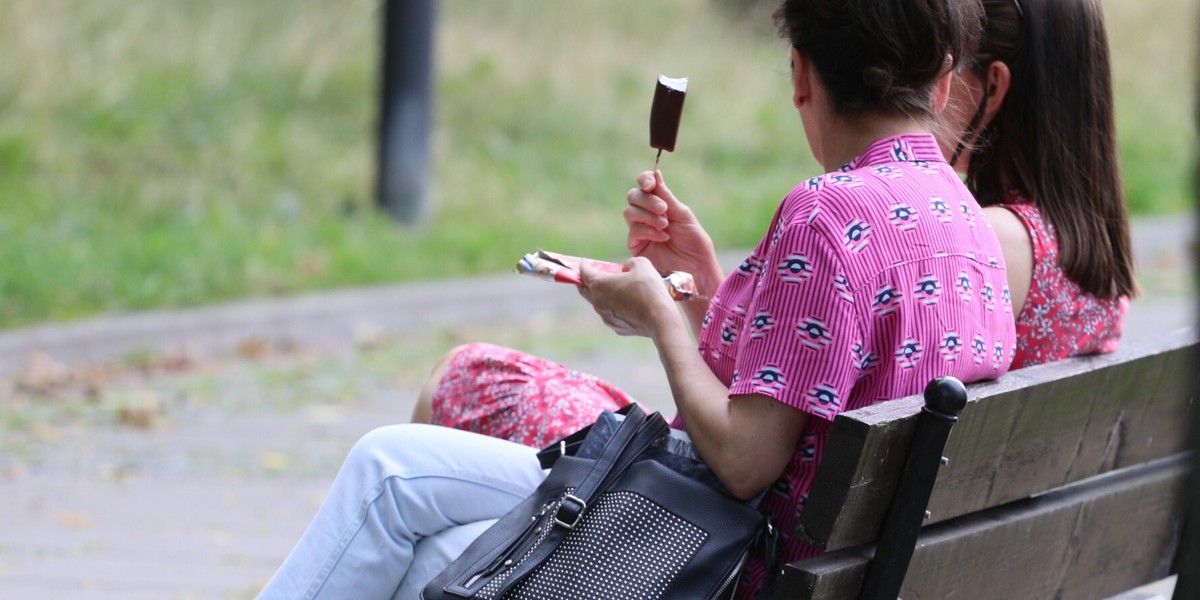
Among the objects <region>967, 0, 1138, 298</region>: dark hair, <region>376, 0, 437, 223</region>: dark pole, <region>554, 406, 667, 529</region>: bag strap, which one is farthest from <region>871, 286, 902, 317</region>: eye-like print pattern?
<region>376, 0, 437, 223</region>: dark pole

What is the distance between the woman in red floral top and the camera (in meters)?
2.45

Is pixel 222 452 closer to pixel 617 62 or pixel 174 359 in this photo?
pixel 174 359

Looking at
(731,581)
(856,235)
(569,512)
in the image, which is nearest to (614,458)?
(569,512)

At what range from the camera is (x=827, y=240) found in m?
1.88

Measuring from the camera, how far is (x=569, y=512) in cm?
199

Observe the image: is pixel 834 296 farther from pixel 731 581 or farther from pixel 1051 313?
pixel 1051 313

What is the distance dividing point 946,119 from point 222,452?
321cm

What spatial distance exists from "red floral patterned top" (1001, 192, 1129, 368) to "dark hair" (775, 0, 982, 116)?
0.43m

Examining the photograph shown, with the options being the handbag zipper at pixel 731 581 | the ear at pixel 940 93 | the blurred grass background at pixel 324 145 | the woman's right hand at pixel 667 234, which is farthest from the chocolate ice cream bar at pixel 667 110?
the blurred grass background at pixel 324 145

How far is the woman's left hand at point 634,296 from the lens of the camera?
6.89ft

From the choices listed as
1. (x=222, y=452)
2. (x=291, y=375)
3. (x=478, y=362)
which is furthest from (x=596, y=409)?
(x=291, y=375)

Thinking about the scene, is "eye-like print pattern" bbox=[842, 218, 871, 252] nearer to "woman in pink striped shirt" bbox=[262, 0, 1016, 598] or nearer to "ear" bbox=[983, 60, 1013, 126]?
"woman in pink striped shirt" bbox=[262, 0, 1016, 598]

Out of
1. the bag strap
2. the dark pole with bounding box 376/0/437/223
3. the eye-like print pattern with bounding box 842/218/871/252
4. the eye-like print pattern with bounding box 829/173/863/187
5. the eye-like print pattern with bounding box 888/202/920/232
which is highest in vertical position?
the eye-like print pattern with bounding box 829/173/863/187

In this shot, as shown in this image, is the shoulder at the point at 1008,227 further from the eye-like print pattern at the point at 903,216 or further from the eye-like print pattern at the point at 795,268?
the eye-like print pattern at the point at 795,268
